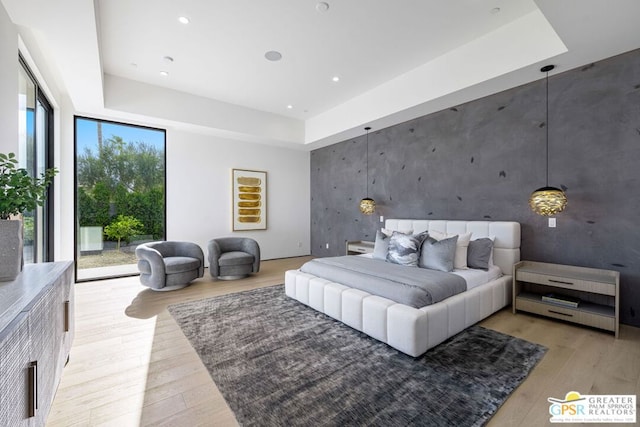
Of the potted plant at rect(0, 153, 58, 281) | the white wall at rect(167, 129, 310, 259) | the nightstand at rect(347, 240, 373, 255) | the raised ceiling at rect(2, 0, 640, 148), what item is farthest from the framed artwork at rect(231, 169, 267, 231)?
the potted plant at rect(0, 153, 58, 281)

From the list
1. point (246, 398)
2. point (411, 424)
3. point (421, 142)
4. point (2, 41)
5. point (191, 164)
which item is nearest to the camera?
point (411, 424)

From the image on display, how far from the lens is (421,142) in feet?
15.7

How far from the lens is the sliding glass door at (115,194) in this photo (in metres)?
4.75

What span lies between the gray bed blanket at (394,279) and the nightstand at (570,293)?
897 millimetres

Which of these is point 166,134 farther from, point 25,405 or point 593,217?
point 593,217

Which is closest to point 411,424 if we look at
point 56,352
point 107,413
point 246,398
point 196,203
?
Answer: point 246,398

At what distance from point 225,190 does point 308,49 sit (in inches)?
142

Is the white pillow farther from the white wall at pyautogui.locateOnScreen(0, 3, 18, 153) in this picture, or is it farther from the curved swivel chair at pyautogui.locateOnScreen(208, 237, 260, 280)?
the white wall at pyautogui.locateOnScreen(0, 3, 18, 153)

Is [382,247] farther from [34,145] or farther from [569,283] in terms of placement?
[34,145]

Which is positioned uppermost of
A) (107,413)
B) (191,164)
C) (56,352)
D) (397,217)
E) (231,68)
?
(231,68)

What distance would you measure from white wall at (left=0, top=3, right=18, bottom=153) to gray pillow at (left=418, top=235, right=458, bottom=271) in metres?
4.12

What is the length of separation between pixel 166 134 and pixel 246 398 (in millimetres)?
5205

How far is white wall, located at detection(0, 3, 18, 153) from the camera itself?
2123 millimetres

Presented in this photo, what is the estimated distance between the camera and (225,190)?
6145 millimetres
